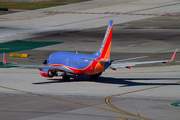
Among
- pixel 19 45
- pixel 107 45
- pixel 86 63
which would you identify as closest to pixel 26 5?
pixel 19 45

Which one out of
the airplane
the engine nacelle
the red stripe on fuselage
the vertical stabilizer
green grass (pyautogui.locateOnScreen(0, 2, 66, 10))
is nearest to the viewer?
the red stripe on fuselage

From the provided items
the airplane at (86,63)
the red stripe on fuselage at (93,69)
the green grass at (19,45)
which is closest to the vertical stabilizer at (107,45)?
the airplane at (86,63)

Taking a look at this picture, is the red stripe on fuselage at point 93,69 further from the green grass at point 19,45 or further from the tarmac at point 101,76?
the green grass at point 19,45

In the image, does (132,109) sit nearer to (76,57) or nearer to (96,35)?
(76,57)


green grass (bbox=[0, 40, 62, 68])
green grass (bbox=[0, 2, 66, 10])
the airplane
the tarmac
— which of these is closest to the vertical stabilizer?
the airplane

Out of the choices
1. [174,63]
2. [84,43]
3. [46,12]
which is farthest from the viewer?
[46,12]

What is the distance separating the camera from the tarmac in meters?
35.8

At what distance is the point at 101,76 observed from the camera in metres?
59.6

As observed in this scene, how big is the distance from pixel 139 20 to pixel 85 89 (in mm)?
88365

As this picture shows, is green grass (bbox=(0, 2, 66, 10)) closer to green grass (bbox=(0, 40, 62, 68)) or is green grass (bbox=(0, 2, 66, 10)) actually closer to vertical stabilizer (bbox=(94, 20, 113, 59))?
green grass (bbox=(0, 40, 62, 68))

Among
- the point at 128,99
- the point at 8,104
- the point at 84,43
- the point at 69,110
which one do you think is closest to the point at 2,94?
the point at 8,104

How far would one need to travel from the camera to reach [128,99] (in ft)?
135

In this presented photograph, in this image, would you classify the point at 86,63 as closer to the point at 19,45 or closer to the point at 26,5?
the point at 19,45

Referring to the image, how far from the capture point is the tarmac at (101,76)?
118ft
